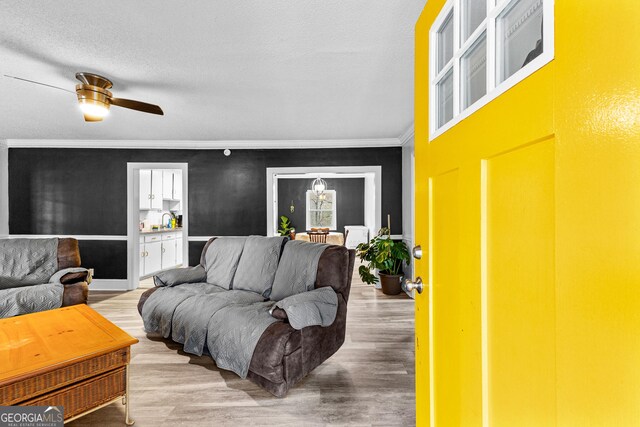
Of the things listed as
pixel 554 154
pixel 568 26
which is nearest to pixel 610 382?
pixel 554 154

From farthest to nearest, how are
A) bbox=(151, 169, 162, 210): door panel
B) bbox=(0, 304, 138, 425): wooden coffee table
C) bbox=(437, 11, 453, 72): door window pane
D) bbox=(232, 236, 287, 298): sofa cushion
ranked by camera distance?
bbox=(151, 169, 162, 210): door panel, bbox=(232, 236, 287, 298): sofa cushion, bbox=(0, 304, 138, 425): wooden coffee table, bbox=(437, 11, 453, 72): door window pane

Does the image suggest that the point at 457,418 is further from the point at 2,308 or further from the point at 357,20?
the point at 2,308

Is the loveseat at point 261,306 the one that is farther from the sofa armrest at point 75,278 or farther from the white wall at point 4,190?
the white wall at point 4,190

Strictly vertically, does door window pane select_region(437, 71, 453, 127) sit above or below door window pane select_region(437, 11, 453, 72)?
below

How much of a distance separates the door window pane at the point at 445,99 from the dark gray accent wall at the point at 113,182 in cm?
386

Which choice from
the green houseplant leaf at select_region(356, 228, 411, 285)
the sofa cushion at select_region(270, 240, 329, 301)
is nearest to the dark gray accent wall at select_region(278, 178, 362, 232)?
the green houseplant leaf at select_region(356, 228, 411, 285)

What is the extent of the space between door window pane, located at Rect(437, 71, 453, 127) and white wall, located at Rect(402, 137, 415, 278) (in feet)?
11.2

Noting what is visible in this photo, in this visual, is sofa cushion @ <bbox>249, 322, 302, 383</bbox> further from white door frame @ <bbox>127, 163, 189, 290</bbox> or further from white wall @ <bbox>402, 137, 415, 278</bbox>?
white door frame @ <bbox>127, 163, 189, 290</bbox>

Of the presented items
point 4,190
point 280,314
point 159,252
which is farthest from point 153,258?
point 280,314

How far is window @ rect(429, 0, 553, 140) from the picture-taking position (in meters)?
0.58

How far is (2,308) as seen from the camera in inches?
104

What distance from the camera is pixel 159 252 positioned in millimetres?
5789

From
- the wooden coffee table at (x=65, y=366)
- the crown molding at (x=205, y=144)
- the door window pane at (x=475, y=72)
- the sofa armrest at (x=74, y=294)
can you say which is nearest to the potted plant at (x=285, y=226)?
the crown molding at (x=205, y=144)

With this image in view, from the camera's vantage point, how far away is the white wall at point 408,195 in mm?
4367
